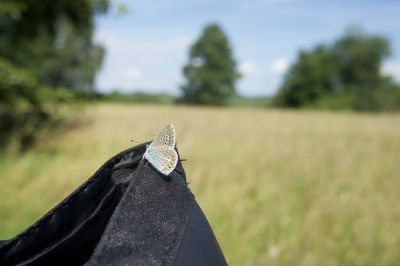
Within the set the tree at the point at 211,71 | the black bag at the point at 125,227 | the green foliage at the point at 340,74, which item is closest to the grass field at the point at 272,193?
the black bag at the point at 125,227

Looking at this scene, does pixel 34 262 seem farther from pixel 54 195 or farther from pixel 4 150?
pixel 4 150

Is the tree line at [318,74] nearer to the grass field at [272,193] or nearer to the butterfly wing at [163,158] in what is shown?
the grass field at [272,193]

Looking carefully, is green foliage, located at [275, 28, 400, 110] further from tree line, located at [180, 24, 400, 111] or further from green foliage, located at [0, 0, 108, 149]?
green foliage, located at [0, 0, 108, 149]

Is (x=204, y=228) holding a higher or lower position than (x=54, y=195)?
higher

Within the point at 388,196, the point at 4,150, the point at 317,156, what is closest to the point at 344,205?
the point at 388,196

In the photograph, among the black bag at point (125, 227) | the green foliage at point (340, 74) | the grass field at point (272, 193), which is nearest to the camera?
the black bag at point (125, 227)

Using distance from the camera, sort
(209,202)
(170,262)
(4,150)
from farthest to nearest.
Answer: (4,150)
(209,202)
(170,262)
